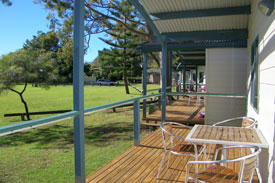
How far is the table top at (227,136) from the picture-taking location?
241 cm

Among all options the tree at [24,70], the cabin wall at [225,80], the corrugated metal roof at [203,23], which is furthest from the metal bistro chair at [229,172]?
the tree at [24,70]

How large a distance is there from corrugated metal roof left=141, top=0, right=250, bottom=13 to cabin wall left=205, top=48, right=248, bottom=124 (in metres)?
2.09

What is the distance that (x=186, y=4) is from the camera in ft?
14.1

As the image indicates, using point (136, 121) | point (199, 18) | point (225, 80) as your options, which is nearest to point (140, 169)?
point (136, 121)

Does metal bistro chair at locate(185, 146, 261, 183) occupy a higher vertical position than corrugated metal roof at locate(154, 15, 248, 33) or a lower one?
lower

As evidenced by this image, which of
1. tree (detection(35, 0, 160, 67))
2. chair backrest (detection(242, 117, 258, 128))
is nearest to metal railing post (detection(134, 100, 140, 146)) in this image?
chair backrest (detection(242, 117, 258, 128))

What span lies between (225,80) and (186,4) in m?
2.71

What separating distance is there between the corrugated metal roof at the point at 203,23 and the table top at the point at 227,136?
8.71ft

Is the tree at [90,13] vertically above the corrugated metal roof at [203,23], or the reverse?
the tree at [90,13]

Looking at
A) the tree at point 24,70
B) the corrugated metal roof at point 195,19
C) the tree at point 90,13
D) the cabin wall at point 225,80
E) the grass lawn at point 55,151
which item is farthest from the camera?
the tree at point 90,13

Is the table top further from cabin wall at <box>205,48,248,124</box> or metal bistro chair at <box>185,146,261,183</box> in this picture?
cabin wall at <box>205,48,248,124</box>

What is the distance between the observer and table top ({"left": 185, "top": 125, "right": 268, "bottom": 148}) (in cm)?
241

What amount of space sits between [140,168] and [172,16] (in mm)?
2900

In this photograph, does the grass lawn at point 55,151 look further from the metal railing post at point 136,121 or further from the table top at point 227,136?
the table top at point 227,136
